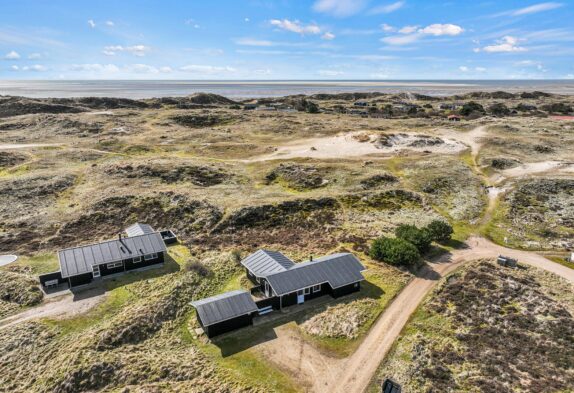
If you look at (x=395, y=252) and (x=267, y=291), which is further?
(x=395, y=252)

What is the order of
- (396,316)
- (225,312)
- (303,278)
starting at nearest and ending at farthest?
(225,312) → (396,316) → (303,278)

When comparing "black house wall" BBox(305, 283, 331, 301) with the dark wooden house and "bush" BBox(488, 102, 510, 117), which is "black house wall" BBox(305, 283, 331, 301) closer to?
the dark wooden house

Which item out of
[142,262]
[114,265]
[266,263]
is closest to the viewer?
[266,263]

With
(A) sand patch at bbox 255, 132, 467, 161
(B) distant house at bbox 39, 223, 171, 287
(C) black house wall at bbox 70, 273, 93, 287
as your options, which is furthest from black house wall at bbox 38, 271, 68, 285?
(A) sand patch at bbox 255, 132, 467, 161

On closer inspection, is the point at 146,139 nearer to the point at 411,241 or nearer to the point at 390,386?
the point at 411,241

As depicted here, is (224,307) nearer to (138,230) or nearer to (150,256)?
(150,256)

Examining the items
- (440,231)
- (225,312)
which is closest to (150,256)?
(225,312)
